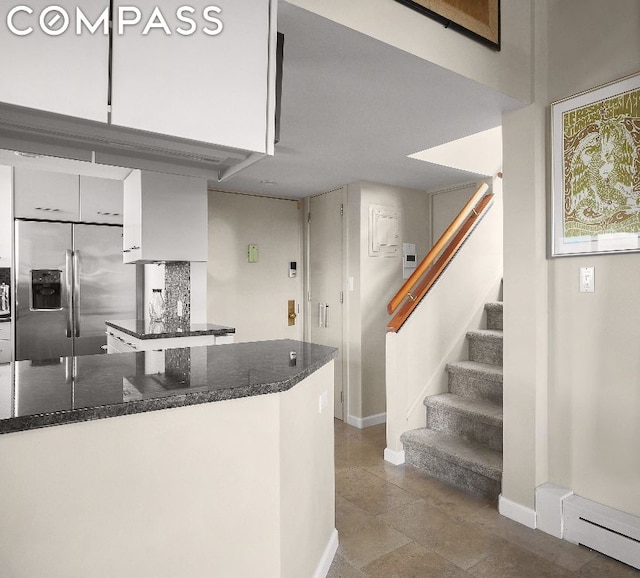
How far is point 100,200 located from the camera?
13.9 feet

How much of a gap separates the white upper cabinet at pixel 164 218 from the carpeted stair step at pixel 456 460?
2199mm

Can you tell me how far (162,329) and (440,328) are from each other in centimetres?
217

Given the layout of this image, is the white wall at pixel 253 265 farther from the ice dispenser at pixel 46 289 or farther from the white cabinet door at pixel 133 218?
the ice dispenser at pixel 46 289

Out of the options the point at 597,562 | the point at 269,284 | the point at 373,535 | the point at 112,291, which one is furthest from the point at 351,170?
the point at 597,562

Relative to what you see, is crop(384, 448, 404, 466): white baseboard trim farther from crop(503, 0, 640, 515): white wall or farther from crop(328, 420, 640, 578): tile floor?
crop(503, 0, 640, 515): white wall

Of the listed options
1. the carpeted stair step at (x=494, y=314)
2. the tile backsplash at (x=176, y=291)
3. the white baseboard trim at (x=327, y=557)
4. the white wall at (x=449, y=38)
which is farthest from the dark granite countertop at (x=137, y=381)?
the carpeted stair step at (x=494, y=314)

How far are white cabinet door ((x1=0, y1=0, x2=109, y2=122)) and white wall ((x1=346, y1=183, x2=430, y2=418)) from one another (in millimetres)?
3159

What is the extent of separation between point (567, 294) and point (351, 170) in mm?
2080

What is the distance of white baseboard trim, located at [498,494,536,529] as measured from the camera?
2.42 meters

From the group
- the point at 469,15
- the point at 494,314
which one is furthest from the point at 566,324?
the point at 469,15

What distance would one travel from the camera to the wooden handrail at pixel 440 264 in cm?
335

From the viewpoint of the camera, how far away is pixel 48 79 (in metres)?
1.23

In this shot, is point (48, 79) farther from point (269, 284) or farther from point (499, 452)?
point (269, 284)

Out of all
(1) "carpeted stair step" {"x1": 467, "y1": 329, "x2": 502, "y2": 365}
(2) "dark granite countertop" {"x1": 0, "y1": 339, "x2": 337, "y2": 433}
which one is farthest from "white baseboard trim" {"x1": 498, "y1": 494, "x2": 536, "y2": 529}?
(2) "dark granite countertop" {"x1": 0, "y1": 339, "x2": 337, "y2": 433}
